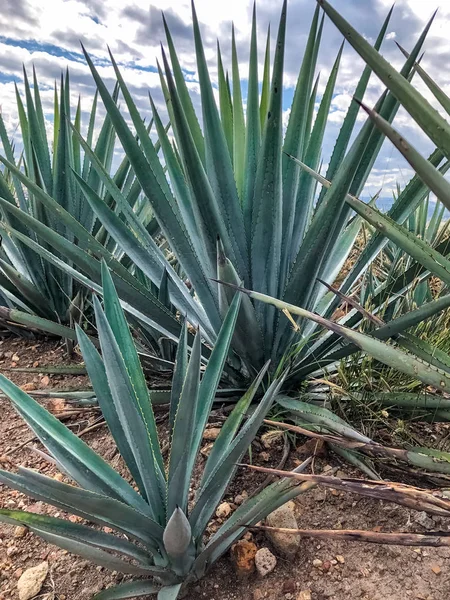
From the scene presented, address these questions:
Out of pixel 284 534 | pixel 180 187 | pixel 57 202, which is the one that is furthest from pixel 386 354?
pixel 57 202

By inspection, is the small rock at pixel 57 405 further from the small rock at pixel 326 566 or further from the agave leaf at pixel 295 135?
the small rock at pixel 326 566

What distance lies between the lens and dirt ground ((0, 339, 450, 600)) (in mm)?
1142

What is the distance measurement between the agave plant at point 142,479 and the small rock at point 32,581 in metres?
0.30

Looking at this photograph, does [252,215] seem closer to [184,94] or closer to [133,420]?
[184,94]

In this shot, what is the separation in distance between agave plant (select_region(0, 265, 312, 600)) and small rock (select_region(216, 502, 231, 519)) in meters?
0.17

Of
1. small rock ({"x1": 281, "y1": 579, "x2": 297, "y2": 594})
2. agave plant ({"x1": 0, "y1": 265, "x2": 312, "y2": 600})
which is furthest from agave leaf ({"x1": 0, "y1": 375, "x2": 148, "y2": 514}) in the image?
small rock ({"x1": 281, "y1": 579, "x2": 297, "y2": 594})

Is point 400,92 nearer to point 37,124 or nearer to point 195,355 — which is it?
point 195,355

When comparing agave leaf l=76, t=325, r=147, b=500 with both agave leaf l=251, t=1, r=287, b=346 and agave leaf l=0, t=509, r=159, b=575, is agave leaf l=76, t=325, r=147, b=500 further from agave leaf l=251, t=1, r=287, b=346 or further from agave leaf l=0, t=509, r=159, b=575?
agave leaf l=251, t=1, r=287, b=346

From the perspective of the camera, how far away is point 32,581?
4.12 ft

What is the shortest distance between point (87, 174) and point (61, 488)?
2109 mm

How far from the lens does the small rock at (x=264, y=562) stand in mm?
1193

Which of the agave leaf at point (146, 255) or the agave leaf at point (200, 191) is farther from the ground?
the agave leaf at point (200, 191)

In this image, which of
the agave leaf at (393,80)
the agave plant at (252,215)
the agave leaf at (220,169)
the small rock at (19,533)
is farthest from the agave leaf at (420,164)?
the small rock at (19,533)

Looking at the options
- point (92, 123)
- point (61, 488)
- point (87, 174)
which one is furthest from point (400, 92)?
point (92, 123)
